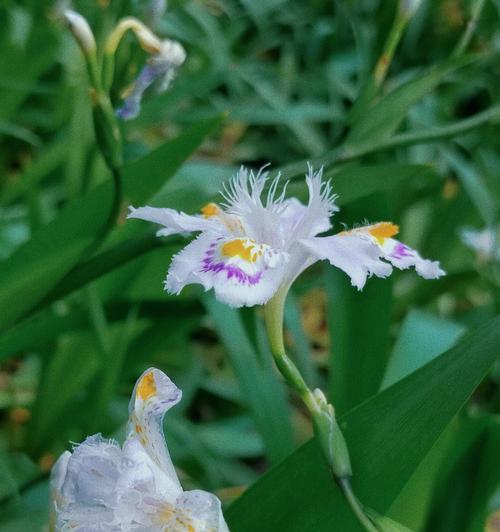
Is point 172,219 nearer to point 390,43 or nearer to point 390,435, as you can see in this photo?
point 390,435

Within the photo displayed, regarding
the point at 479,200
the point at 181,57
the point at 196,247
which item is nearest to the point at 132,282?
the point at 181,57

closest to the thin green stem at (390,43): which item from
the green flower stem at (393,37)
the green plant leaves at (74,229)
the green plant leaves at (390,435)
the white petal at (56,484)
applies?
the green flower stem at (393,37)

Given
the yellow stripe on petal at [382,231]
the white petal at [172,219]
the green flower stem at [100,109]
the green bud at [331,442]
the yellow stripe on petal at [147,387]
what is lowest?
the green bud at [331,442]

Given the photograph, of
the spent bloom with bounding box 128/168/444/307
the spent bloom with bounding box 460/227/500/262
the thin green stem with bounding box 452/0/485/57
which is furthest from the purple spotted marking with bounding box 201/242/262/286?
the spent bloom with bounding box 460/227/500/262

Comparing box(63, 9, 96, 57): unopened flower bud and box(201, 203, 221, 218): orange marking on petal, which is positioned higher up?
box(63, 9, 96, 57): unopened flower bud

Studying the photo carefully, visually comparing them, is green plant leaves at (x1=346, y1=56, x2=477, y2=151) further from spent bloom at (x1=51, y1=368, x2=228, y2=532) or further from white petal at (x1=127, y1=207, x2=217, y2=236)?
spent bloom at (x1=51, y1=368, x2=228, y2=532)

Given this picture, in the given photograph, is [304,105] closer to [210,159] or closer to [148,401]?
[210,159]

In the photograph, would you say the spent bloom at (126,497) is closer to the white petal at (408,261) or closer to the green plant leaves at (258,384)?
the white petal at (408,261)

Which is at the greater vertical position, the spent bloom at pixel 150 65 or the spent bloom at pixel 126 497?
the spent bloom at pixel 150 65
